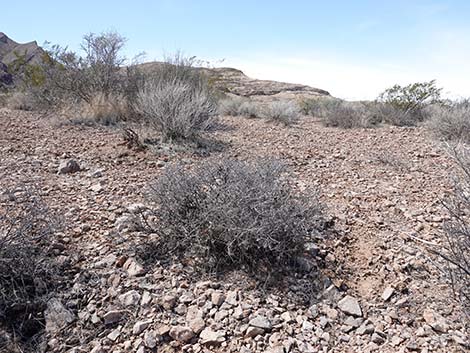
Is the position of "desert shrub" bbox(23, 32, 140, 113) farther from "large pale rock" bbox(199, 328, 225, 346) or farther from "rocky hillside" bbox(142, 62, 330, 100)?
"rocky hillside" bbox(142, 62, 330, 100)

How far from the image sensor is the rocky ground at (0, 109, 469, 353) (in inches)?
67.6

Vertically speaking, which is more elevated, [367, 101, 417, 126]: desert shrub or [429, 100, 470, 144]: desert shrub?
[367, 101, 417, 126]: desert shrub

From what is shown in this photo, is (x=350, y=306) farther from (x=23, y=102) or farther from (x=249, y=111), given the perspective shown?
(x=23, y=102)

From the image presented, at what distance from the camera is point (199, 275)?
212 centimetres

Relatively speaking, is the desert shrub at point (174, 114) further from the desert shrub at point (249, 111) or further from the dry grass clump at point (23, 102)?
the dry grass clump at point (23, 102)

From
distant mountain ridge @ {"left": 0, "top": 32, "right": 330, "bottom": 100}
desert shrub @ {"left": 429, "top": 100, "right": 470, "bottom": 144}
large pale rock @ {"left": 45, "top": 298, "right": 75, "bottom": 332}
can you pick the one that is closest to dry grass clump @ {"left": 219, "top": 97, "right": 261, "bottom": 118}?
desert shrub @ {"left": 429, "top": 100, "right": 470, "bottom": 144}

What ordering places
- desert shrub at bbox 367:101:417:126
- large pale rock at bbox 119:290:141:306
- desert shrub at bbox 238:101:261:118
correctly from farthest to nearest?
desert shrub at bbox 238:101:261:118 < desert shrub at bbox 367:101:417:126 < large pale rock at bbox 119:290:141:306

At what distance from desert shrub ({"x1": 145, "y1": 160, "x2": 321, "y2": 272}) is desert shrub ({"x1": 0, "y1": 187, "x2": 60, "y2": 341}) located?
71cm

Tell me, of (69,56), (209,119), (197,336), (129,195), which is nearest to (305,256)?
(197,336)

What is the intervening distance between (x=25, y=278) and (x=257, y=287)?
139 centimetres

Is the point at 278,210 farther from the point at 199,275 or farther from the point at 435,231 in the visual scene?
the point at 435,231

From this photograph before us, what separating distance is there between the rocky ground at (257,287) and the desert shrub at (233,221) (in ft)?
0.54

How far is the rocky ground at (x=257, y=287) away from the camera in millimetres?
1718

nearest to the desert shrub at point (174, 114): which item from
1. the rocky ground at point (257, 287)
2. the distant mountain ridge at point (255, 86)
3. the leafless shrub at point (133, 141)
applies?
the leafless shrub at point (133, 141)
